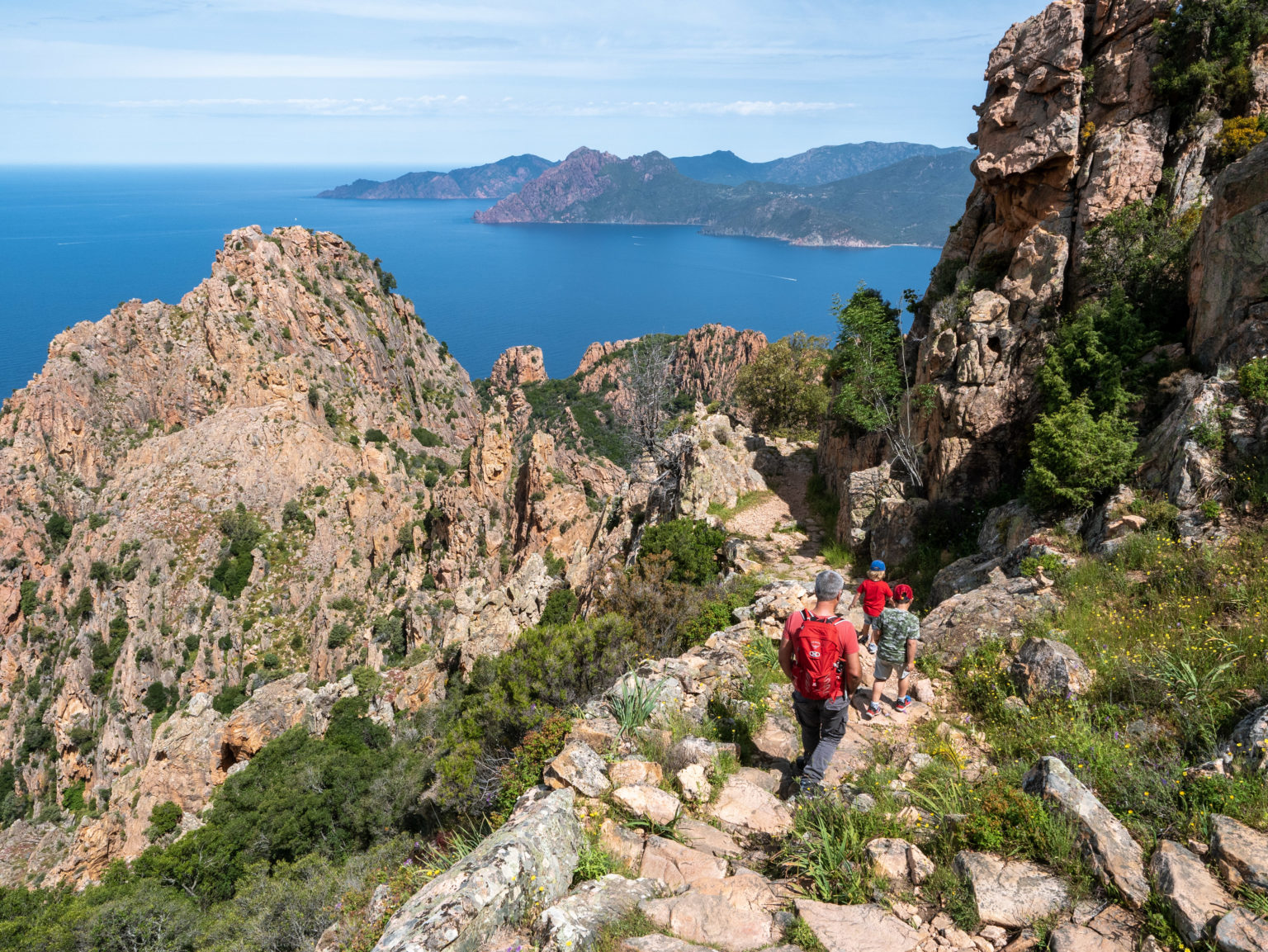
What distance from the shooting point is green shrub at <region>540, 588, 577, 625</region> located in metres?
22.0

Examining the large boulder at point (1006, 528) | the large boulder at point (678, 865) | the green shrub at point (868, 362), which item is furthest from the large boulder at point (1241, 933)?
the green shrub at point (868, 362)

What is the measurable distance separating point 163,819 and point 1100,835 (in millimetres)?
32299

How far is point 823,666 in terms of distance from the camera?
21.6ft

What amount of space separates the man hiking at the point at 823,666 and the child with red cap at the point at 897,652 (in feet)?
6.51

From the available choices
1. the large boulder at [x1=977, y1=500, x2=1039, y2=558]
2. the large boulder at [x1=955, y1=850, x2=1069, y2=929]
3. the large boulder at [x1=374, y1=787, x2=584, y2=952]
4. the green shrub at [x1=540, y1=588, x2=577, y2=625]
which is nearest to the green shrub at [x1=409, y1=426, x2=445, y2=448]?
the green shrub at [x1=540, y1=588, x2=577, y2=625]

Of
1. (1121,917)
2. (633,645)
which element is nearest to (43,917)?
(633,645)

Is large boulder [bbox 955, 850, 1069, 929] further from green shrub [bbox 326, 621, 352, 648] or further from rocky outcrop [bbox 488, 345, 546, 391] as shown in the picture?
rocky outcrop [bbox 488, 345, 546, 391]

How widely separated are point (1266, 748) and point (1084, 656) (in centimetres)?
280

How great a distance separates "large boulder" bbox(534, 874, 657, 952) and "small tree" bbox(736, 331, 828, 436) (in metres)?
26.9

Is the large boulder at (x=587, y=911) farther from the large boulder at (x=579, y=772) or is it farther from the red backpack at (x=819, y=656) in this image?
the red backpack at (x=819, y=656)

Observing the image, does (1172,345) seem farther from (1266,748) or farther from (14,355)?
(14,355)

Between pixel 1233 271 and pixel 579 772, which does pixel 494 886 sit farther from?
pixel 1233 271

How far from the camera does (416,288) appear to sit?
19738 cm

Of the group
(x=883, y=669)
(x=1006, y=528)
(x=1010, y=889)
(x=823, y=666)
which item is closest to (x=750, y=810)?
(x=823, y=666)
